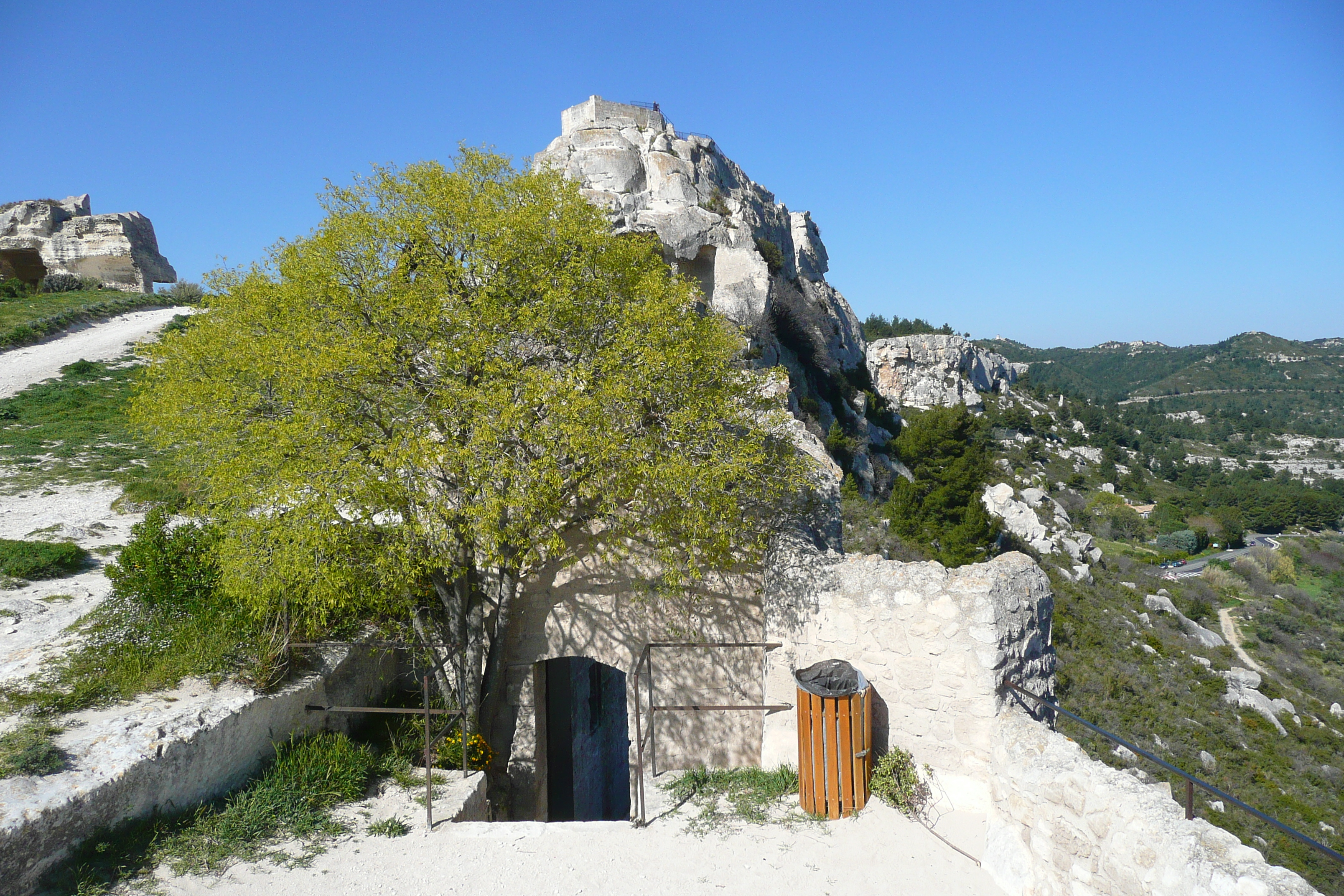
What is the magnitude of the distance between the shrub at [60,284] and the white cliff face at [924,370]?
59537 mm

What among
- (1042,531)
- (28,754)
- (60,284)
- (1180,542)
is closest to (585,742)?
(28,754)

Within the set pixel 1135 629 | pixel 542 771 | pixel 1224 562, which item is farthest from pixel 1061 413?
pixel 542 771

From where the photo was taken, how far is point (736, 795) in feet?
24.1

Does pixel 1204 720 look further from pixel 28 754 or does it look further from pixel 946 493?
pixel 28 754

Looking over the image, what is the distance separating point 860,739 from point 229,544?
6911 millimetres

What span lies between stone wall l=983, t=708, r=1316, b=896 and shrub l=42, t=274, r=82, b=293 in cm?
4013

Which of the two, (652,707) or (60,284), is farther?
(60,284)

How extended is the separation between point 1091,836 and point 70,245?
4491 centimetres

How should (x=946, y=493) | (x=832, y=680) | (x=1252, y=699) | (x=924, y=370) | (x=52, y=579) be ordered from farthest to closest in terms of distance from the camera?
1. (x=924, y=370)
2. (x=946, y=493)
3. (x=1252, y=699)
4. (x=52, y=579)
5. (x=832, y=680)

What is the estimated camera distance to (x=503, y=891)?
19.1ft

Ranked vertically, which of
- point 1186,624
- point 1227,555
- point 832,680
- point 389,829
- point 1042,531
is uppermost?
point 832,680

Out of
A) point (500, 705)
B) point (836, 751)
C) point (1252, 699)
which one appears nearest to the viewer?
point (836, 751)

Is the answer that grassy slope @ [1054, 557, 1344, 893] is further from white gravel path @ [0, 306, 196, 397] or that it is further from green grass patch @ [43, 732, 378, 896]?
white gravel path @ [0, 306, 196, 397]

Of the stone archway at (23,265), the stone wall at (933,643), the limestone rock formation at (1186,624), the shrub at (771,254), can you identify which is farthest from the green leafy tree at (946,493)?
the stone archway at (23,265)
